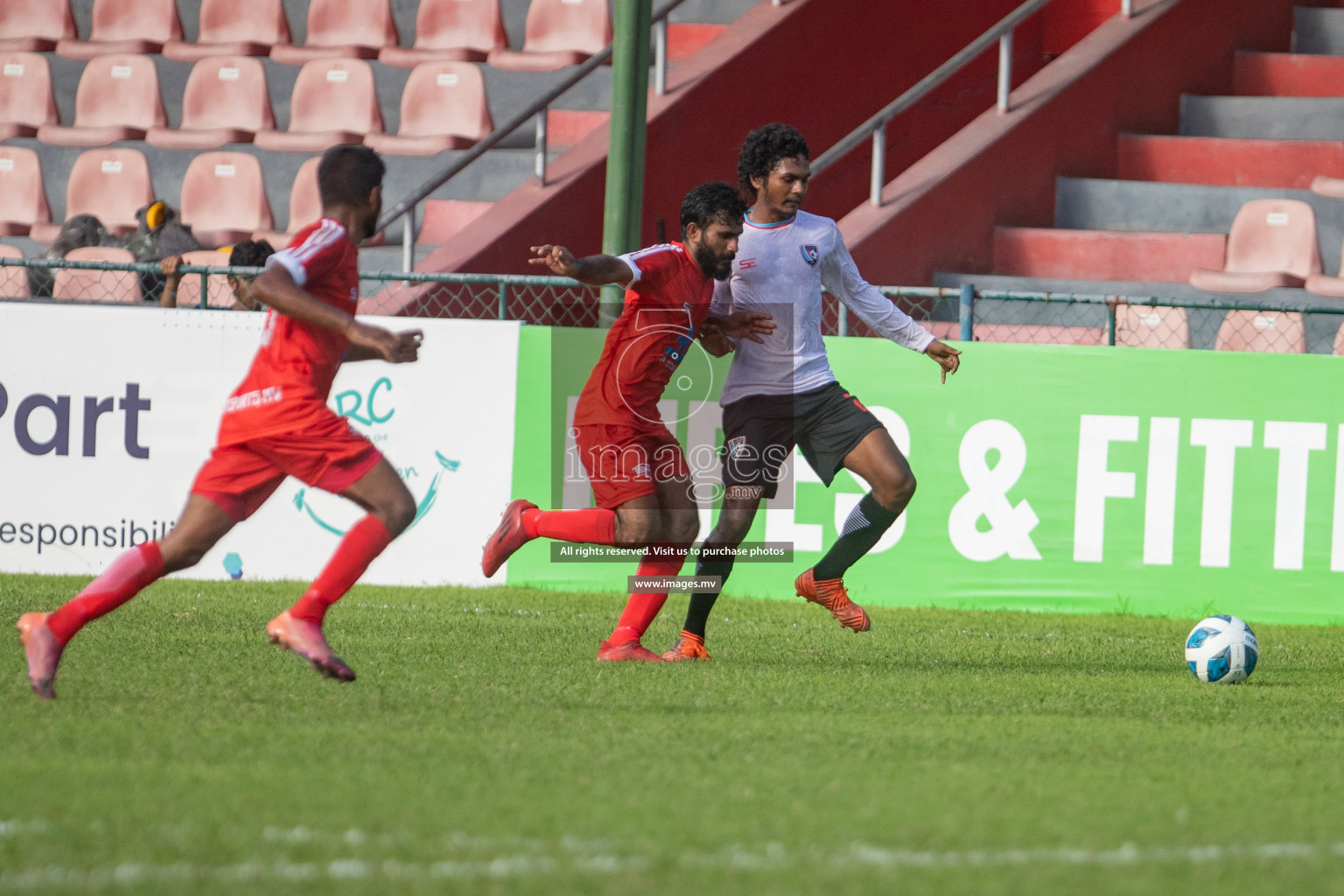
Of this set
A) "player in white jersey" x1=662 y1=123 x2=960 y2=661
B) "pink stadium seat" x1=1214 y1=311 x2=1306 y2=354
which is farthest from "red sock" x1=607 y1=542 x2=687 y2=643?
"pink stadium seat" x1=1214 y1=311 x2=1306 y2=354

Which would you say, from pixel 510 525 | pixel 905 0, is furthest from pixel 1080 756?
pixel 905 0

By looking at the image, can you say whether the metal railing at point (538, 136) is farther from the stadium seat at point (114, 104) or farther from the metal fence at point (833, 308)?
the stadium seat at point (114, 104)

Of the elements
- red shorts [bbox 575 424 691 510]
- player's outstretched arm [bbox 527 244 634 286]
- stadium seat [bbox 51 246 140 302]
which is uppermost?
stadium seat [bbox 51 246 140 302]

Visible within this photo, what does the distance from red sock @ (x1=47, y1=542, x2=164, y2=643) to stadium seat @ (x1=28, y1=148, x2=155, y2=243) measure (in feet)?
32.9

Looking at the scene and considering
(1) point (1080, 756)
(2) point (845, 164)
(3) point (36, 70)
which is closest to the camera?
(1) point (1080, 756)

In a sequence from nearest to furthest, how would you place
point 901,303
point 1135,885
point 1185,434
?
point 1135,885 → point 1185,434 → point 901,303

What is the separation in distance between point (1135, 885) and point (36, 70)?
15.4 m

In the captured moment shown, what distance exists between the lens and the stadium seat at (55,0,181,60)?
16.5 metres

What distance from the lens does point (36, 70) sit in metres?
16.1

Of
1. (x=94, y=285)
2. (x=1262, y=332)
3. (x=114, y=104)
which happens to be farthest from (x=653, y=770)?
(x=114, y=104)

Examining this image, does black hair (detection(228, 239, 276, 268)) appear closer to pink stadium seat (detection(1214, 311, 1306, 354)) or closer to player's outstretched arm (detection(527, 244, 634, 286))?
player's outstretched arm (detection(527, 244, 634, 286))

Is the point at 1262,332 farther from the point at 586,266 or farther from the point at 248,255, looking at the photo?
the point at 248,255

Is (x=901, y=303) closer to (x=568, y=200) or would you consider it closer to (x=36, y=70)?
(x=568, y=200)

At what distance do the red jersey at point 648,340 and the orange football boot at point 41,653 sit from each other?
2259 millimetres
